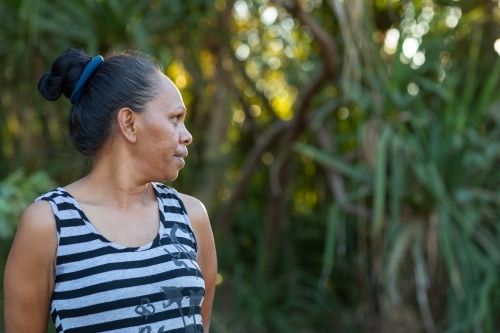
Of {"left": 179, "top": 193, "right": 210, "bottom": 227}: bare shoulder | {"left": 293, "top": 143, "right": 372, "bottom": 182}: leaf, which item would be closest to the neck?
{"left": 179, "top": 193, "right": 210, "bottom": 227}: bare shoulder

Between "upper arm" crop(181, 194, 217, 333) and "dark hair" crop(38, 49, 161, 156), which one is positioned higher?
"dark hair" crop(38, 49, 161, 156)

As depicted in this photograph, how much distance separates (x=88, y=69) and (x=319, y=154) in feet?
8.40

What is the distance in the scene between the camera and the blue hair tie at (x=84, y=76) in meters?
1.81

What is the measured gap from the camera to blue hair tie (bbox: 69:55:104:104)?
181 centimetres

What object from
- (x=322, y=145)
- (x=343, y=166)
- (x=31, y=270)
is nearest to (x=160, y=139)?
(x=31, y=270)

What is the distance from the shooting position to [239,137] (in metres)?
5.54

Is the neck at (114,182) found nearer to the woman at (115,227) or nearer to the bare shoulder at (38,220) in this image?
the woman at (115,227)

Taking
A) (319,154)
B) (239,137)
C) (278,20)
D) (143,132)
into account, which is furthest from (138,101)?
(239,137)

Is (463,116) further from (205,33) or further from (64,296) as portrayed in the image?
(64,296)

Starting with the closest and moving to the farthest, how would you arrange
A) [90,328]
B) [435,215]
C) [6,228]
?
[90,328] → [6,228] → [435,215]

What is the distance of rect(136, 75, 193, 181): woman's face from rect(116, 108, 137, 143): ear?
1 centimetres

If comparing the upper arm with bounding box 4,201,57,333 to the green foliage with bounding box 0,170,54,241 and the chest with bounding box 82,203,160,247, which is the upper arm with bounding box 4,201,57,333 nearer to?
the chest with bounding box 82,203,160,247

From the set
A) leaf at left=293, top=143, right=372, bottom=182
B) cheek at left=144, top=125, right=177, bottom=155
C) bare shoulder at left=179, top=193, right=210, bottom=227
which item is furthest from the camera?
leaf at left=293, top=143, right=372, bottom=182

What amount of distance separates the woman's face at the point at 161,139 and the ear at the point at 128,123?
0.01m
